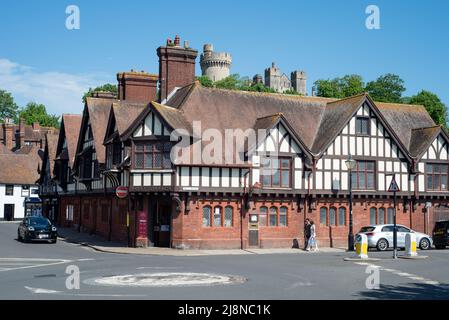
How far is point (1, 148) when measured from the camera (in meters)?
81.6

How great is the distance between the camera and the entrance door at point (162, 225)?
3297cm

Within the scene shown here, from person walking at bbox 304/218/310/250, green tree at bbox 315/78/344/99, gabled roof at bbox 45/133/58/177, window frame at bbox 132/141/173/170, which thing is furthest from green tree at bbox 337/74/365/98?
window frame at bbox 132/141/173/170

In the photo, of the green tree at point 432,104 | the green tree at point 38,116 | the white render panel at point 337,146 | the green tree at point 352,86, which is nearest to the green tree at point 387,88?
the green tree at point 352,86

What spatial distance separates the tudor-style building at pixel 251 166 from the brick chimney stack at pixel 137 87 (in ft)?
8.29

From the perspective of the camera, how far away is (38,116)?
113 m

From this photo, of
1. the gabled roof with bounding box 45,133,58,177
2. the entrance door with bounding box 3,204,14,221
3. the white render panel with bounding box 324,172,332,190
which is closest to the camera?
the white render panel with bounding box 324,172,332,190

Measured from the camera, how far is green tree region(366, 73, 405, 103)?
8025 centimetres

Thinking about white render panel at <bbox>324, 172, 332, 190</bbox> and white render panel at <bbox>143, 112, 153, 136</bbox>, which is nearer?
white render panel at <bbox>143, 112, 153, 136</bbox>

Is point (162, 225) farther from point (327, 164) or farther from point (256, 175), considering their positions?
point (327, 164)

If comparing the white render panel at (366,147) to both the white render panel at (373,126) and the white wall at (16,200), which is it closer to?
the white render panel at (373,126)

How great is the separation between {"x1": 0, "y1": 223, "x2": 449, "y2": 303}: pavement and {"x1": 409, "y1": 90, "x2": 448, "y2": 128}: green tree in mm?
43075

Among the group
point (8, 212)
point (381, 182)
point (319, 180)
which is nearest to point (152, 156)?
point (319, 180)

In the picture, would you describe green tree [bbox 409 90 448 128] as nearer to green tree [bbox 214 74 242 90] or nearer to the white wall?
the white wall

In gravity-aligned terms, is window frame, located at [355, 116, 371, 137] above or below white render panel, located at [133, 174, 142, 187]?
above
